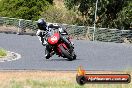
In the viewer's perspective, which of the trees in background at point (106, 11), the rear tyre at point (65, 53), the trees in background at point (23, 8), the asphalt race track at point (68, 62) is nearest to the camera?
the asphalt race track at point (68, 62)

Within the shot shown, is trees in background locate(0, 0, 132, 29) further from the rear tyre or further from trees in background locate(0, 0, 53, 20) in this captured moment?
the rear tyre

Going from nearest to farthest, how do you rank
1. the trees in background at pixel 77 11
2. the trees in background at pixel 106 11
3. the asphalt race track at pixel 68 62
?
the asphalt race track at pixel 68 62 < the trees in background at pixel 106 11 < the trees in background at pixel 77 11

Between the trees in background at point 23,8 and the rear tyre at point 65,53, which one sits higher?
the rear tyre at point 65,53

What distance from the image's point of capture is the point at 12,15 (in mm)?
50531

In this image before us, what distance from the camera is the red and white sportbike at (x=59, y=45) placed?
20844mm

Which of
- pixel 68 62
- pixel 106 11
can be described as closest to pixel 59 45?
pixel 68 62

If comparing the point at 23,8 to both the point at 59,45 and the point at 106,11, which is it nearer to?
the point at 106,11

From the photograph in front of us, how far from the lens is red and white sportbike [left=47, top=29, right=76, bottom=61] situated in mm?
20844

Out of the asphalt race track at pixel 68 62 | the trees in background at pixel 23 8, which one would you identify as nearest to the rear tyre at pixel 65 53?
the asphalt race track at pixel 68 62

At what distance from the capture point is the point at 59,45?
21.1 m

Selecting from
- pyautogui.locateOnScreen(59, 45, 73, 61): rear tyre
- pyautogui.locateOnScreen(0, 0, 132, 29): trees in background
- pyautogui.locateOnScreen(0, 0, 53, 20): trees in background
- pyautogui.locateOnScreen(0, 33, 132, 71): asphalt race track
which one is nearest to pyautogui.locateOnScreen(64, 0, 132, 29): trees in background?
pyautogui.locateOnScreen(0, 0, 132, 29): trees in background

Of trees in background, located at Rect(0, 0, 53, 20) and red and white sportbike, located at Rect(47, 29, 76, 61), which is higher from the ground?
red and white sportbike, located at Rect(47, 29, 76, 61)

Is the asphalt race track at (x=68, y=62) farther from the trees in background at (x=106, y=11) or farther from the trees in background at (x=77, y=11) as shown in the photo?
the trees in background at (x=77, y=11)

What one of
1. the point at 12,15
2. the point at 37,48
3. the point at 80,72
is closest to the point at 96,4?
the point at 12,15
